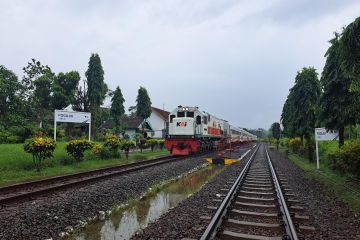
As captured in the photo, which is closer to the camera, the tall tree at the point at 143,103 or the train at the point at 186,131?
the train at the point at 186,131

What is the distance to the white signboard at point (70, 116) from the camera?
19688 millimetres

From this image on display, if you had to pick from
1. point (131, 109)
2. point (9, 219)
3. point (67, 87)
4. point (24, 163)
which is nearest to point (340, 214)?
point (9, 219)

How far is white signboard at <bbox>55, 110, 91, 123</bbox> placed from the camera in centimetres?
1969

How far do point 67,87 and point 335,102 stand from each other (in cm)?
3121

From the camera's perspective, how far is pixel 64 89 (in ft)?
121

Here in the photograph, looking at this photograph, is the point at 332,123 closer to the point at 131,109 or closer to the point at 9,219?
the point at 9,219

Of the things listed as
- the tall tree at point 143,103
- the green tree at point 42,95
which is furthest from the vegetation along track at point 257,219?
the tall tree at point 143,103

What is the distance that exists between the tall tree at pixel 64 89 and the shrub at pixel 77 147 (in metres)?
20.5

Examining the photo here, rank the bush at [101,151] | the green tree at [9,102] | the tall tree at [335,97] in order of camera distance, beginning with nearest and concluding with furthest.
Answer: the tall tree at [335,97], the bush at [101,151], the green tree at [9,102]

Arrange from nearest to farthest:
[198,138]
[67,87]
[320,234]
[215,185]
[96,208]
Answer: [320,234] → [96,208] → [215,185] → [198,138] → [67,87]

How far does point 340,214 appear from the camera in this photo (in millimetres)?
6980

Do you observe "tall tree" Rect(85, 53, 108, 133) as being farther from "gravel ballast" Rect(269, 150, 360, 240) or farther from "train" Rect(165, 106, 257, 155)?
"gravel ballast" Rect(269, 150, 360, 240)

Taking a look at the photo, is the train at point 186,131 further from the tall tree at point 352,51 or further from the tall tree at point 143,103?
the tall tree at point 143,103

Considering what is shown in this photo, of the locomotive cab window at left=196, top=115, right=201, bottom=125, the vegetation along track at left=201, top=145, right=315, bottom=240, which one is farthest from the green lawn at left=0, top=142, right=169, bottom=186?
the locomotive cab window at left=196, top=115, right=201, bottom=125
